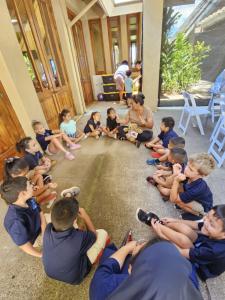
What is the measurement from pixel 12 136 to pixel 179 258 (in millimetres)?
2573

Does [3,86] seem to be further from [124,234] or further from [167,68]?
[167,68]

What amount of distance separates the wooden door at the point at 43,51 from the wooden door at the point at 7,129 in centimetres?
86

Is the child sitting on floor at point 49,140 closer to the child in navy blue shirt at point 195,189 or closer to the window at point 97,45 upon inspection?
the child in navy blue shirt at point 195,189

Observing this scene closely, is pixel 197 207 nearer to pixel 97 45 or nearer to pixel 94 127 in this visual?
pixel 94 127

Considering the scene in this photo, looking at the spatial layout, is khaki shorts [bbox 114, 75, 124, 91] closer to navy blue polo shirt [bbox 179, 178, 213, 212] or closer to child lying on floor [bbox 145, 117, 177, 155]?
child lying on floor [bbox 145, 117, 177, 155]

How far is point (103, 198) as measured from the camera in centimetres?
180

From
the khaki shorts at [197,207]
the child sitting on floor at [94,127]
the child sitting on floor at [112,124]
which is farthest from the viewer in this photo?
the child sitting on floor at [94,127]

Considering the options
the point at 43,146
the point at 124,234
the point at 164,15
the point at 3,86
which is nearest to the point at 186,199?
the point at 124,234

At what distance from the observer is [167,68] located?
3.90 meters

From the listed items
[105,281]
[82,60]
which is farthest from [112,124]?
[82,60]

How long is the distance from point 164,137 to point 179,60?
2508mm

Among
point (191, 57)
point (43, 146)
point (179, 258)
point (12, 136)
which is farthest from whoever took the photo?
point (191, 57)

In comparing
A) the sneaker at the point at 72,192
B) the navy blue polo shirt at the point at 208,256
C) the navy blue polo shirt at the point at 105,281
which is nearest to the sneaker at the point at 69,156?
the sneaker at the point at 72,192

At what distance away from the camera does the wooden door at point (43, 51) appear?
8.70ft
